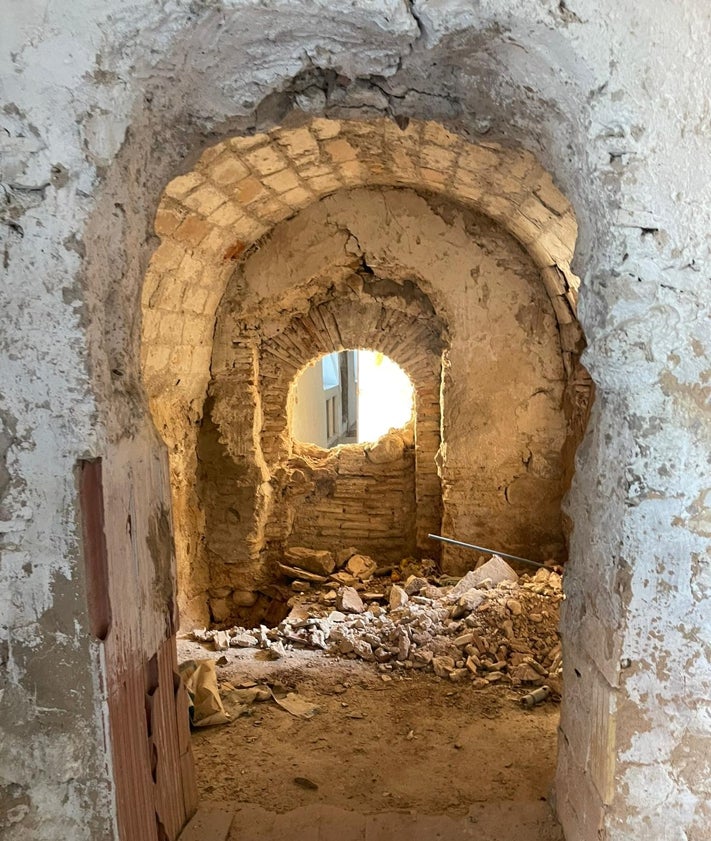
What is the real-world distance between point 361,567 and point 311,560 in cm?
43

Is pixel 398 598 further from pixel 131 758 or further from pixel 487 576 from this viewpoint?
pixel 131 758

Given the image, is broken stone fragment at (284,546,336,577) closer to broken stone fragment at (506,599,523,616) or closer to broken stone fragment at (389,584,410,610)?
broken stone fragment at (389,584,410,610)

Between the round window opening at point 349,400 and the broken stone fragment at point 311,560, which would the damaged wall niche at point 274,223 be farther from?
the round window opening at point 349,400

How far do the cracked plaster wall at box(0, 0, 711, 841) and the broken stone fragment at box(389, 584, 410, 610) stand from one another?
8.21 feet

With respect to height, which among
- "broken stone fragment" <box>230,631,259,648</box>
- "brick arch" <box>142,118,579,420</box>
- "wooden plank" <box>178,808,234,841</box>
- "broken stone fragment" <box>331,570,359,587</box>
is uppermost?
"brick arch" <box>142,118,579,420</box>

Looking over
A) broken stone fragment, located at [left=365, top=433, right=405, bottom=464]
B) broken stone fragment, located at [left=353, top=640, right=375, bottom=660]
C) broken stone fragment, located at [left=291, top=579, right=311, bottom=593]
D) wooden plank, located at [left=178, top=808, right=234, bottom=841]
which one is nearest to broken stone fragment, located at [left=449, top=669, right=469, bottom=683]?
broken stone fragment, located at [left=353, top=640, right=375, bottom=660]

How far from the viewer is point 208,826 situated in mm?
2303

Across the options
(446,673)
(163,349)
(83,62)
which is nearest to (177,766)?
(446,673)

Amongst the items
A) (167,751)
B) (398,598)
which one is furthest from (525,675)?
(167,751)

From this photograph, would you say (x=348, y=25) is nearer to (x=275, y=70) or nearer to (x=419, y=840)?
(x=275, y=70)

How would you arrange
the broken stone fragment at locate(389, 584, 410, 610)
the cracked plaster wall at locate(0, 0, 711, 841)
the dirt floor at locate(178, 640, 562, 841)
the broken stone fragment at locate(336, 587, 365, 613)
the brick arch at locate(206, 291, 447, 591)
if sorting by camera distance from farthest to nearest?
the brick arch at locate(206, 291, 447, 591)
the broken stone fragment at locate(336, 587, 365, 613)
the broken stone fragment at locate(389, 584, 410, 610)
the dirt floor at locate(178, 640, 562, 841)
the cracked plaster wall at locate(0, 0, 711, 841)

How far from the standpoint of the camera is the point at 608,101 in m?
1.49

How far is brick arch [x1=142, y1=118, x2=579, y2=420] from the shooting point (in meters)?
3.35

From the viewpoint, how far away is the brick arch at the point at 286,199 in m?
3.35
